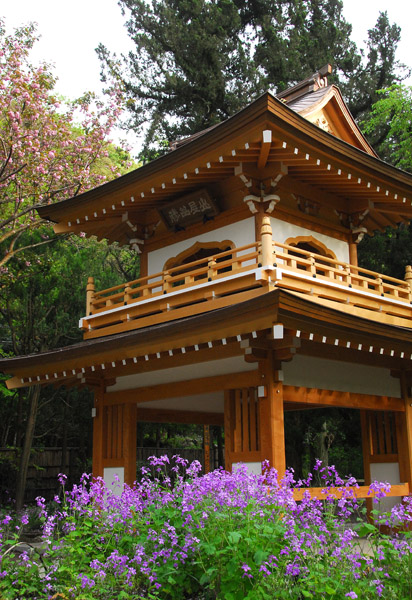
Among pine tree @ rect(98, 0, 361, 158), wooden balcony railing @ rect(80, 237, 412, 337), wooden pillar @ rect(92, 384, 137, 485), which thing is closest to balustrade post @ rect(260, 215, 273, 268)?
wooden balcony railing @ rect(80, 237, 412, 337)

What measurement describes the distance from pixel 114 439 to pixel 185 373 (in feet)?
8.30

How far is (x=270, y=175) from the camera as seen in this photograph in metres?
10.8

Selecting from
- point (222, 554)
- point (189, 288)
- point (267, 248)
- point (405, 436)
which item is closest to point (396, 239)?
point (405, 436)

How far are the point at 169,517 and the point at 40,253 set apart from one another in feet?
41.5

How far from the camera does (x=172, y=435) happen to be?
2273 cm

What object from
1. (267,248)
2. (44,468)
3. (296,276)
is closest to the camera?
(267,248)

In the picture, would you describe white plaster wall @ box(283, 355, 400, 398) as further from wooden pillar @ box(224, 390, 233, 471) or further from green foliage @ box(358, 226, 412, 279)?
green foliage @ box(358, 226, 412, 279)

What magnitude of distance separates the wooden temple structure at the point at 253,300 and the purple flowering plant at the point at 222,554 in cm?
316

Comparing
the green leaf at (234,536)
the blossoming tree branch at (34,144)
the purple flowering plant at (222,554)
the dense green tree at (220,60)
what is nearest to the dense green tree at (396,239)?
the dense green tree at (220,60)

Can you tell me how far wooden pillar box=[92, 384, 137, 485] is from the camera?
11727 millimetres

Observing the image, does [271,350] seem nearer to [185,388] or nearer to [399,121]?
[185,388]

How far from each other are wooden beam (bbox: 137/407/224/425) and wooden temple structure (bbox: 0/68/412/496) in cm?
6

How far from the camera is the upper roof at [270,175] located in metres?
9.77

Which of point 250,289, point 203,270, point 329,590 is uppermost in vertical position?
point 203,270
